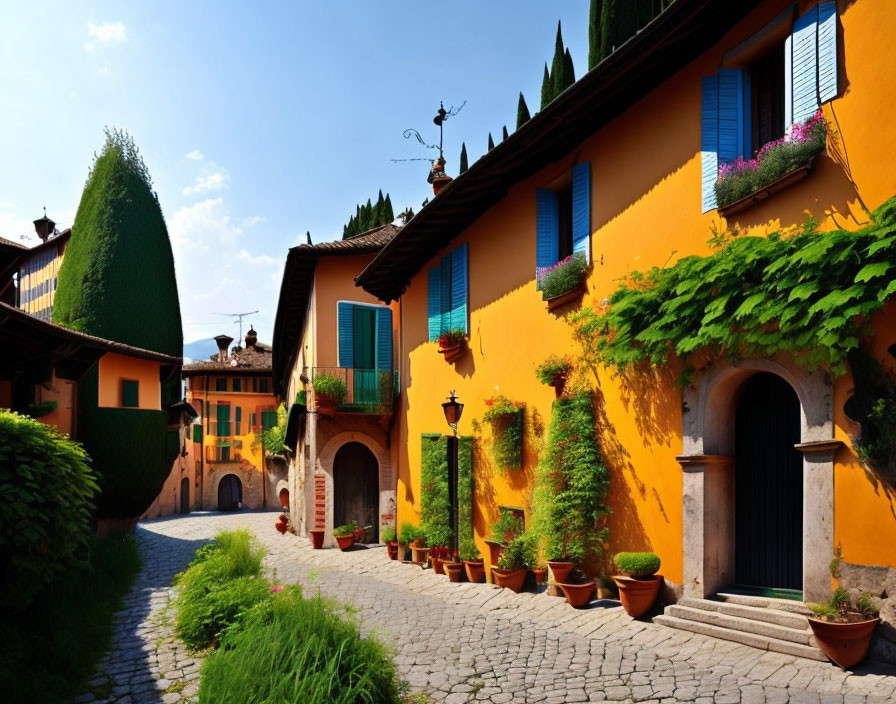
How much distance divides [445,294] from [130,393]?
8946 millimetres

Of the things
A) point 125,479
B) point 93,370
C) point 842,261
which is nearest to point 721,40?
point 842,261

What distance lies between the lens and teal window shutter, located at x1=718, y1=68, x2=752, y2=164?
6.50 m

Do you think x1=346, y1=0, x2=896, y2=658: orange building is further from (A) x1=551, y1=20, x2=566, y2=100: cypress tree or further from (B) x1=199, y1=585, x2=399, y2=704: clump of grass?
(A) x1=551, y1=20, x2=566, y2=100: cypress tree

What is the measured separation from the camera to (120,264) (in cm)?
1775

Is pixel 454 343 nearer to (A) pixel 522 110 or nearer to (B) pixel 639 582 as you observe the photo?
(B) pixel 639 582

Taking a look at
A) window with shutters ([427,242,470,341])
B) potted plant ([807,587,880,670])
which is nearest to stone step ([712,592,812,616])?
potted plant ([807,587,880,670])

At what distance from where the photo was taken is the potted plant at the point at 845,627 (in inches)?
194

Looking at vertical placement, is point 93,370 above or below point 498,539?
above

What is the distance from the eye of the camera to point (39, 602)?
23.5ft

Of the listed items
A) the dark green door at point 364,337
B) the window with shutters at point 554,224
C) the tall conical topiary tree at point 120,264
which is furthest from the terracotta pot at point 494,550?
the tall conical topiary tree at point 120,264

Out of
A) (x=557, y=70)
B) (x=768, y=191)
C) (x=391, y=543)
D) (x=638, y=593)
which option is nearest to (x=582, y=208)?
(x=768, y=191)

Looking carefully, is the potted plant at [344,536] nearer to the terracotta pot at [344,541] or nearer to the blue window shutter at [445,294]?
the terracotta pot at [344,541]

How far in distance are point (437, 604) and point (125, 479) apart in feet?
32.7

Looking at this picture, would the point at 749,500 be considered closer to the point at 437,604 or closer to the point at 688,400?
the point at 688,400
